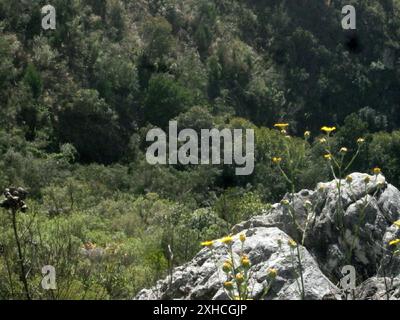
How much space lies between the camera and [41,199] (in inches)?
1100

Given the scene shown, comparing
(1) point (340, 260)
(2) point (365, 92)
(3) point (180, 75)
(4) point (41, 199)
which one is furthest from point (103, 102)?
(1) point (340, 260)

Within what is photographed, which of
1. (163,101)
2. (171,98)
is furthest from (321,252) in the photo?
(163,101)

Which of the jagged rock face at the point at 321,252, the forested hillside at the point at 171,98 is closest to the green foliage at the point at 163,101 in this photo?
the forested hillside at the point at 171,98

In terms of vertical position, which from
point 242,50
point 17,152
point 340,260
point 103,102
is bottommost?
point 340,260

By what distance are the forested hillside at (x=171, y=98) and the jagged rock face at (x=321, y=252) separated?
289 inches

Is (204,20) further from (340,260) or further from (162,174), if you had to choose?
(340,260)

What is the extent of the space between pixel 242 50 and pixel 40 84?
15.4 m

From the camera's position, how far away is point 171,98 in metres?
39.8

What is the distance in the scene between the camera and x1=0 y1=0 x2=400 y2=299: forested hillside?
27688 millimetres

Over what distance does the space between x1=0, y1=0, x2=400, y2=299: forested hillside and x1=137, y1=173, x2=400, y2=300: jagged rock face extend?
734 cm

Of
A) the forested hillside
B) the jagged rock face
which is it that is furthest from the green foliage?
the jagged rock face

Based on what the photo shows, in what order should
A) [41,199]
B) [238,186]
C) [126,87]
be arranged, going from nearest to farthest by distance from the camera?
1. [41,199]
2. [238,186]
3. [126,87]
